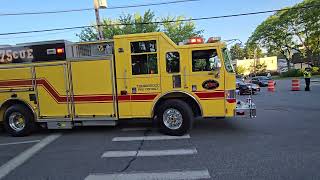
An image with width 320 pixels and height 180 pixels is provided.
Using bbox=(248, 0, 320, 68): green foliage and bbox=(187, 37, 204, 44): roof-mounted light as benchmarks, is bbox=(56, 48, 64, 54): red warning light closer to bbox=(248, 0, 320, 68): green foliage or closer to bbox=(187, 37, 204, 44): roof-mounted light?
bbox=(187, 37, 204, 44): roof-mounted light

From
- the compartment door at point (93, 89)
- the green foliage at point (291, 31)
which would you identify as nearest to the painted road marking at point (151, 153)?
the compartment door at point (93, 89)

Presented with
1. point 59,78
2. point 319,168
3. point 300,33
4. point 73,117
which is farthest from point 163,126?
point 300,33

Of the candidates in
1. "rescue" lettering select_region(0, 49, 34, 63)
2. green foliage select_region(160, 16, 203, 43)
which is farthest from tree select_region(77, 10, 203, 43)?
"rescue" lettering select_region(0, 49, 34, 63)

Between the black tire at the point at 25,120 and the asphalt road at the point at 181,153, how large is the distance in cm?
24

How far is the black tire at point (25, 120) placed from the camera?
34.8 ft

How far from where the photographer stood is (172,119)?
382 inches

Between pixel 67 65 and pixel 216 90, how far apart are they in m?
4.25

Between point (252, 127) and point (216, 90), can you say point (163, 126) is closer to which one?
point (216, 90)

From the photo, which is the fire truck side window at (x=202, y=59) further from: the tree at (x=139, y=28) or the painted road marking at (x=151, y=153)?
the tree at (x=139, y=28)

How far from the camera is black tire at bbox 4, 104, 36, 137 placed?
10.6 m

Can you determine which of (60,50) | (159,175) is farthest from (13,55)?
(159,175)

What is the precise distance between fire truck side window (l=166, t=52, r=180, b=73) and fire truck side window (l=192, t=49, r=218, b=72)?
1.40ft

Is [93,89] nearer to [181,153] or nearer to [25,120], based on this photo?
[25,120]

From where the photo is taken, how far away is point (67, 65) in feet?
33.3
